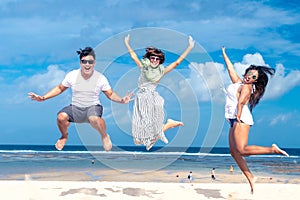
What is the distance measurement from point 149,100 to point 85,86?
3.93 feet

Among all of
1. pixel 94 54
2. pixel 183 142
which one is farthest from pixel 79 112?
pixel 183 142

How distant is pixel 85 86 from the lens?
8.34m

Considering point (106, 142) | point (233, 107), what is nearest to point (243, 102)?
point (233, 107)

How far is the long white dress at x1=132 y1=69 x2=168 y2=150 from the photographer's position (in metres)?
8.71

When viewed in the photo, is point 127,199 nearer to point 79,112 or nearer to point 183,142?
point 183,142

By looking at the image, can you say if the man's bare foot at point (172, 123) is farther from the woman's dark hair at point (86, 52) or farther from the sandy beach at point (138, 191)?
the sandy beach at point (138, 191)

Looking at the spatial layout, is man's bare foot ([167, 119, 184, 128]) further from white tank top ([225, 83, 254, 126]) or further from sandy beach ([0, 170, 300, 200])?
sandy beach ([0, 170, 300, 200])

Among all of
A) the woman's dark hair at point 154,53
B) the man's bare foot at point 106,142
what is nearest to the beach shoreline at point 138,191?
the man's bare foot at point 106,142

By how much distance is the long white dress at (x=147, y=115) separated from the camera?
28.6 feet

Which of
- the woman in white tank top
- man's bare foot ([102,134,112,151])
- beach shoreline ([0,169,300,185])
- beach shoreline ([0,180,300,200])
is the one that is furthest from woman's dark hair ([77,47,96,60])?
beach shoreline ([0,169,300,185])

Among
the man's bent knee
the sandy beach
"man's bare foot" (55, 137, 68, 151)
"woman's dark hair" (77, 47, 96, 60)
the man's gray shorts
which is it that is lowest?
the sandy beach

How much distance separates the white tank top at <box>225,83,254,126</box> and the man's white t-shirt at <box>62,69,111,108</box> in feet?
7.09

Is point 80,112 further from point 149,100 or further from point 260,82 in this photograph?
point 260,82

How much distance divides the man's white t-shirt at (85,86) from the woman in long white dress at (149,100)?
69 centimetres
